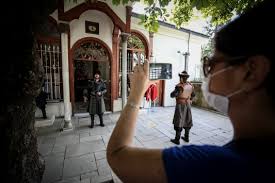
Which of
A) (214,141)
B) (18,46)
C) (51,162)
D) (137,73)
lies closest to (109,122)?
(51,162)

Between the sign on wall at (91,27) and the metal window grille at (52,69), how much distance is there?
1485mm

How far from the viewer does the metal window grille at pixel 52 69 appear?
680cm

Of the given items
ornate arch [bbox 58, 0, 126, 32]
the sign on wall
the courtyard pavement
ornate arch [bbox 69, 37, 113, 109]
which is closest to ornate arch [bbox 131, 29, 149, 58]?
ornate arch [bbox 69, 37, 113, 109]

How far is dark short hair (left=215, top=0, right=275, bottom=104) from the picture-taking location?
0.63 metres

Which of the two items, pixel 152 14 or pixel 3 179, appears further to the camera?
pixel 152 14

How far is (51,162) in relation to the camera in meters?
3.82

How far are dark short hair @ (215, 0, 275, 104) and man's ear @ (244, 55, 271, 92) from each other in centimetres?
1

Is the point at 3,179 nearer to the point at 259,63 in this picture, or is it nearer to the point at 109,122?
the point at 259,63

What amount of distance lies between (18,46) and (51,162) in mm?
2787

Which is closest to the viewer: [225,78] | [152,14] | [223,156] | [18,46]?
[223,156]

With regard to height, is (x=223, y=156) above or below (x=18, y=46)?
below

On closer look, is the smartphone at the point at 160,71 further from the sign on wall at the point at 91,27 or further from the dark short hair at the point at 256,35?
the dark short hair at the point at 256,35

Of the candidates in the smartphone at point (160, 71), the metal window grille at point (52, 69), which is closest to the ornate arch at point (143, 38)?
the smartphone at point (160, 71)

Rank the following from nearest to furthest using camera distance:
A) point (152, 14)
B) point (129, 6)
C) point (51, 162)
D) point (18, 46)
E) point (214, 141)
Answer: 1. point (18, 46)
2. point (152, 14)
3. point (51, 162)
4. point (214, 141)
5. point (129, 6)
